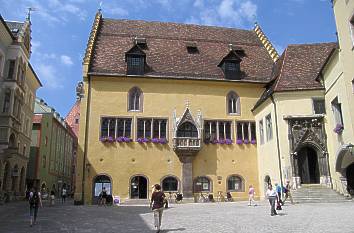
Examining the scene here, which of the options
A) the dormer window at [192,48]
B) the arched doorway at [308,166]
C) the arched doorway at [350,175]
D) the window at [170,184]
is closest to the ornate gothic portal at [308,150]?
the arched doorway at [308,166]

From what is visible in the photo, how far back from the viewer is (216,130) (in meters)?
33.8

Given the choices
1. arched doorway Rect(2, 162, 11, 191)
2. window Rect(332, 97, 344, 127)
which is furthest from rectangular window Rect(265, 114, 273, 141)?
arched doorway Rect(2, 162, 11, 191)

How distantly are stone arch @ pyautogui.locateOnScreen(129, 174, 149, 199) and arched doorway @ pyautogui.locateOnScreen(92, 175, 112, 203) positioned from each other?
1.74 metres

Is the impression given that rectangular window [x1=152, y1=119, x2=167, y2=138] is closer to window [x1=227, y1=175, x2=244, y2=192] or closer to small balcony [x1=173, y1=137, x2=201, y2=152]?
small balcony [x1=173, y1=137, x2=201, y2=152]

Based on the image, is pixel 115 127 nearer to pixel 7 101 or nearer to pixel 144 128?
pixel 144 128

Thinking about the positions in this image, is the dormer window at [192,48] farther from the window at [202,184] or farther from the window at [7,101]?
the window at [7,101]

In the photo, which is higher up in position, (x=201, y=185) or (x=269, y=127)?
(x=269, y=127)

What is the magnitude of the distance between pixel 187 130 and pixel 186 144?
1518 millimetres

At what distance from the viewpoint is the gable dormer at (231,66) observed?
35.2 m

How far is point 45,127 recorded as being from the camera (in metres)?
54.8

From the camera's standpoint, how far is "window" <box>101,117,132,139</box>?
106ft

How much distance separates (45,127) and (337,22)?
144ft

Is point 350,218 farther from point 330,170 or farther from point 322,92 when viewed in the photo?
point 322,92

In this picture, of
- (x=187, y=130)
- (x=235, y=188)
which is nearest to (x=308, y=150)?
(x=235, y=188)
